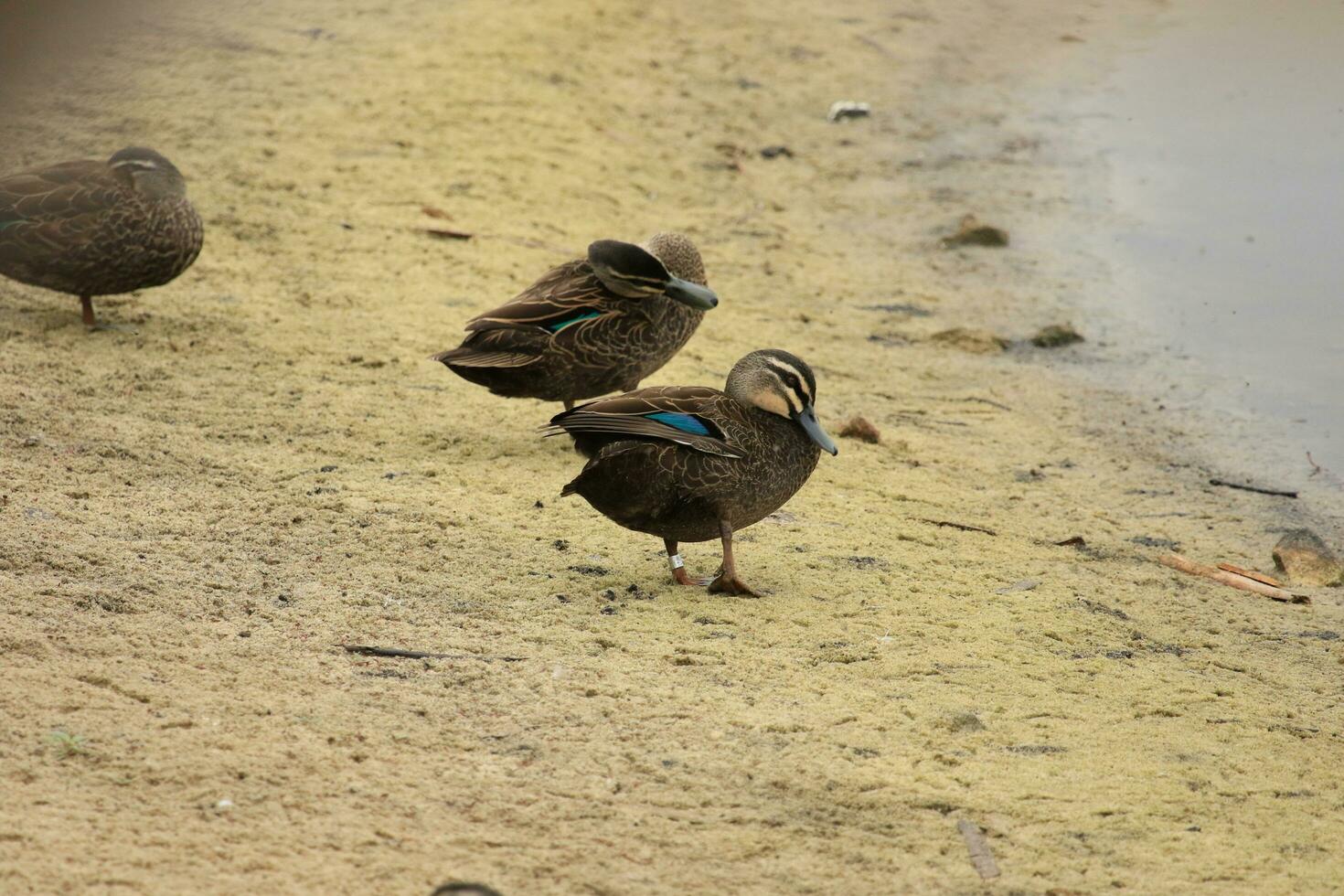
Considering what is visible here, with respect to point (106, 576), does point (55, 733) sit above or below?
above

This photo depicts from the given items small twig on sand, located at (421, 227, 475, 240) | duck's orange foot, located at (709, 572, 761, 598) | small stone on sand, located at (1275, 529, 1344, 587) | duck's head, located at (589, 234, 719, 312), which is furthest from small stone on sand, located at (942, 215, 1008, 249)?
duck's orange foot, located at (709, 572, 761, 598)

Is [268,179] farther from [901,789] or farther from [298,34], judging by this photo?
[901,789]

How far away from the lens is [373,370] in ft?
23.5

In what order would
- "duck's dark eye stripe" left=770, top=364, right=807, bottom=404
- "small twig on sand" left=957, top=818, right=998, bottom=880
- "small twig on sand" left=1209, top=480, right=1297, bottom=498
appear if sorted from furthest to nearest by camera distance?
"small twig on sand" left=1209, top=480, right=1297, bottom=498 → "duck's dark eye stripe" left=770, top=364, right=807, bottom=404 → "small twig on sand" left=957, top=818, right=998, bottom=880

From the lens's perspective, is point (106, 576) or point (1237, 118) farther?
point (1237, 118)

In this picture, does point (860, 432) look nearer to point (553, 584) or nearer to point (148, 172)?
point (553, 584)

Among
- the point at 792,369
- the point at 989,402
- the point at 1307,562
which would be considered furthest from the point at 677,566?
the point at 989,402

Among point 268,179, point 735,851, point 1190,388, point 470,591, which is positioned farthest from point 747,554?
point 268,179

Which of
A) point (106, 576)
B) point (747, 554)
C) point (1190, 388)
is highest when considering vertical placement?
point (106, 576)

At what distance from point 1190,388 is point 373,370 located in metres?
4.57

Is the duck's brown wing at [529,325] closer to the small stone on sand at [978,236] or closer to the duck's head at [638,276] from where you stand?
the duck's head at [638,276]

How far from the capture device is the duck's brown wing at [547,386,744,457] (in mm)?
5035

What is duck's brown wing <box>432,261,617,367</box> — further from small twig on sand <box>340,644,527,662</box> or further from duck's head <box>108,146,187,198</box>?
small twig on sand <box>340,644,527,662</box>

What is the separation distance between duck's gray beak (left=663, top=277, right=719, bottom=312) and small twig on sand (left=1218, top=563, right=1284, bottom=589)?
96.7 inches
